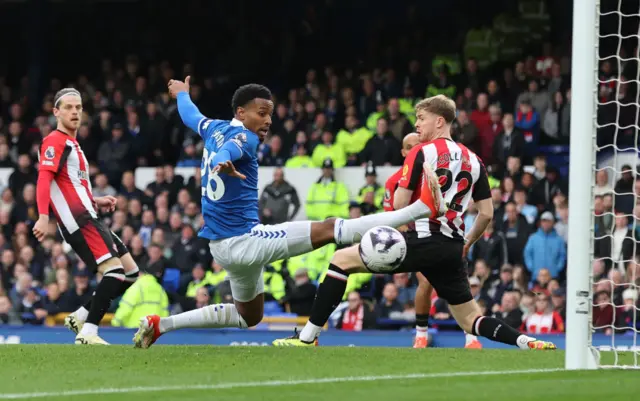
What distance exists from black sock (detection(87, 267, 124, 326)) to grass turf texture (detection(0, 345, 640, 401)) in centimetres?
108

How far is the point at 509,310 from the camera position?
15.9 meters

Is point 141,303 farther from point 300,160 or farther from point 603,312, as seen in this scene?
point 603,312

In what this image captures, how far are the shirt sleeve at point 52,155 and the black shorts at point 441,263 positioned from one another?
10.5 feet

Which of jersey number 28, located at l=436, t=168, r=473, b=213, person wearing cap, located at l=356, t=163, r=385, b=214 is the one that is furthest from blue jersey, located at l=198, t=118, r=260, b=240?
person wearing cap, located at l=356, t=163, r=385, b=214

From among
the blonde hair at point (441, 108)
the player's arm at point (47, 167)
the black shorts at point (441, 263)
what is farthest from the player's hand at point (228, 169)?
the player's arm at point (47, 167)

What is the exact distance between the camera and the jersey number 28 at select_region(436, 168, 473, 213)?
953cm

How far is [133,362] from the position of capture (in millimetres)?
8500

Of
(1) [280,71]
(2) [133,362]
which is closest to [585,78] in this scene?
(2) [133,362]

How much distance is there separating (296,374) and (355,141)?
12.1m

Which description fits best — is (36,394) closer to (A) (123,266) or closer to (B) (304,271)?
(A) (123,266)

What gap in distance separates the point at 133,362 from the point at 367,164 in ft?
34.6

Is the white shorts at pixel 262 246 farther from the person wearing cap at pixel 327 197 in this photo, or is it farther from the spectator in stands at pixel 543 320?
the person wearing cap at pixel 327 197

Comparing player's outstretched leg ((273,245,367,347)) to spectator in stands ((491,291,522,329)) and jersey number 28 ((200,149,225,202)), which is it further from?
spectator in stands ((491,291,522,329))

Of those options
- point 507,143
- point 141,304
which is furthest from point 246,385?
point 507,143
